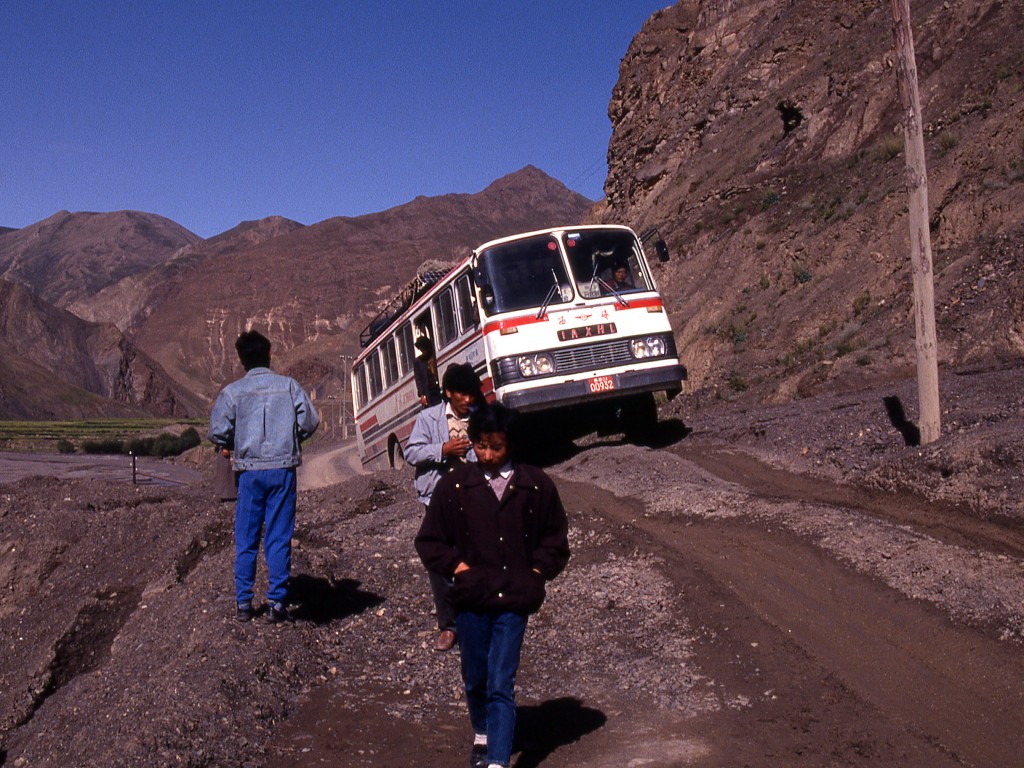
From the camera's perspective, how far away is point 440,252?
654ft

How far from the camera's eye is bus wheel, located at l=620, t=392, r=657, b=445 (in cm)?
1630

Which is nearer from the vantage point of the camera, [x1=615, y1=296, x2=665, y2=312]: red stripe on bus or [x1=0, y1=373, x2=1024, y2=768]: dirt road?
[x1=0, y1=373, x2=1024, y2=768]: dirt road

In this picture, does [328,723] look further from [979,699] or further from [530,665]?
[979,699]

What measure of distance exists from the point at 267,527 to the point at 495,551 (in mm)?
3364

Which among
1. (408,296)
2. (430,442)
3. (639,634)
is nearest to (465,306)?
(408,296)

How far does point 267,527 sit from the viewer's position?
7887 mm

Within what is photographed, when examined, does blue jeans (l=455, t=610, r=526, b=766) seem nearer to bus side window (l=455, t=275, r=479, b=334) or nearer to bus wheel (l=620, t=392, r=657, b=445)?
bus side window (l=455, t=275, r=479, b=334)

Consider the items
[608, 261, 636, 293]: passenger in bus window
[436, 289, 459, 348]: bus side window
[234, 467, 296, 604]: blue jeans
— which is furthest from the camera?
[436, 289, 459, 348]: bus side window

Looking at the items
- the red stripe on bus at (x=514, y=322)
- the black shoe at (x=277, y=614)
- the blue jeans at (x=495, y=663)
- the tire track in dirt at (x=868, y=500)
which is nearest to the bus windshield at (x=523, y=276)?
the red stripe on bus at (x=514, y=322)

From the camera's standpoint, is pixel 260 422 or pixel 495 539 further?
pixel 260 422

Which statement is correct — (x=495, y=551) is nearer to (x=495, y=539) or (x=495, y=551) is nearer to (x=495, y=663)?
(x=495, y=539)

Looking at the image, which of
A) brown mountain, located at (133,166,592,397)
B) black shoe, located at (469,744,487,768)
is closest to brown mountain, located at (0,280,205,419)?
brown mountain, located at (133,166,592,397)

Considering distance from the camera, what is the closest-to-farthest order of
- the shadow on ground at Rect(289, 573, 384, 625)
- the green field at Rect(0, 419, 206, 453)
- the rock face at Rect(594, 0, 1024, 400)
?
the shadow on ground at Rect(289, 573, 384, 625)
the rock face at Rect(594, 0, 1024, 400)
the green field at Rect(0, 419, 206, 453)

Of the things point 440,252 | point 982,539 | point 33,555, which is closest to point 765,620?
point 982,539
